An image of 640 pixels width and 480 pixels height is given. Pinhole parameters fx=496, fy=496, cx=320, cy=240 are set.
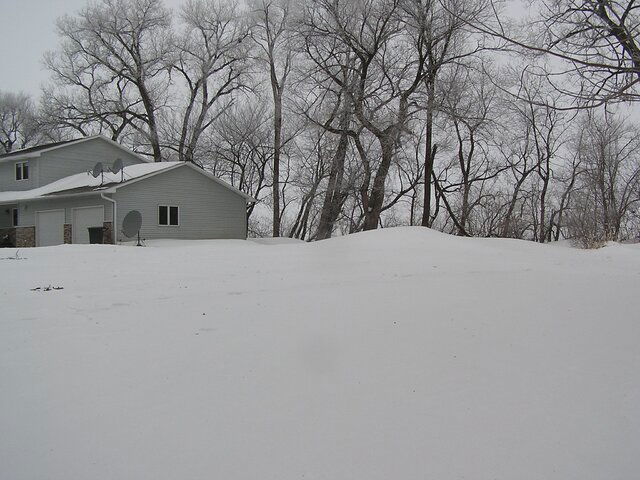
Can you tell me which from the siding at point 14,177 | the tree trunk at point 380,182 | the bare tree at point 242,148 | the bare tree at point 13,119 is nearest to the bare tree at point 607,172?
the tree trunk at point 380,182

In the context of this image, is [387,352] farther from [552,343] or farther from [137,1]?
[137,1]

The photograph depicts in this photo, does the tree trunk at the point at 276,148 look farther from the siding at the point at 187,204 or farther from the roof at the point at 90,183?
the roof at the point at 90,183

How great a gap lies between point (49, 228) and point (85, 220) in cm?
257

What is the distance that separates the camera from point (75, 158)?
23328 millimetres

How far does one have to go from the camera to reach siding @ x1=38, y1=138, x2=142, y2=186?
2250 cm

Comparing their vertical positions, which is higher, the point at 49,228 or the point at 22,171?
the point at 22,171

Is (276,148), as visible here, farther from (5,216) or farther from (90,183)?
(5,216)

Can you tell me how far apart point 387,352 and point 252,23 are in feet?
91.5

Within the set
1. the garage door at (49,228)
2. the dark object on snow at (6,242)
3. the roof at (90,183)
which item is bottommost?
the dark object on snow at (6,242)

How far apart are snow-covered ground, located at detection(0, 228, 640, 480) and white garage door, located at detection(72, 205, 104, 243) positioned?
14.2 meters

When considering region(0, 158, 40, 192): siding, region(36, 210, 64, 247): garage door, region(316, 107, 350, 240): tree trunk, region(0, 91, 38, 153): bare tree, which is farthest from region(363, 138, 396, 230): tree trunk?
region(0, 91, 38, 153): bare tree

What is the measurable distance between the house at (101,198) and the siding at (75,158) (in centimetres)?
4

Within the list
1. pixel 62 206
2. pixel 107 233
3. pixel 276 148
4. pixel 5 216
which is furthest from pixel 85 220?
pixel 276 148

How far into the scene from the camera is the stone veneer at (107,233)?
1878 centimetres
